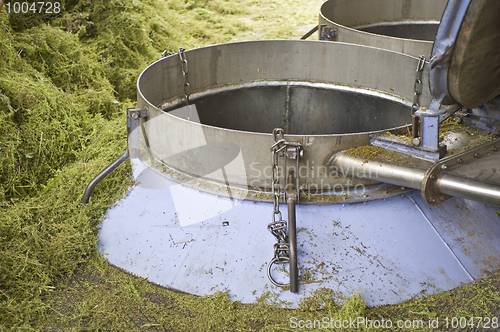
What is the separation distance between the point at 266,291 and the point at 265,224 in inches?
12.9

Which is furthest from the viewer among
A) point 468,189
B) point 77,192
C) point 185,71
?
point 185,71

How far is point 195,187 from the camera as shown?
2467 millimetres

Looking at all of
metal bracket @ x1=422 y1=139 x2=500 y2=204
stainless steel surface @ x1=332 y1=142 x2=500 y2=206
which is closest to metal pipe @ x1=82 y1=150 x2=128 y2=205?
stainless steel surface @ x1=332 y1=142 x2=500 y2=206

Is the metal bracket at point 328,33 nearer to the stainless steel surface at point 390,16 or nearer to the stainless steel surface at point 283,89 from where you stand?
the stainless steel surface at point 390,16

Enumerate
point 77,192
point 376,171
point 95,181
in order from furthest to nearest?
1. point 77,192
2. point 95,181
3. point 376,171

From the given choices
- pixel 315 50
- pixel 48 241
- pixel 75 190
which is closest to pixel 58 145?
pixel 75 190

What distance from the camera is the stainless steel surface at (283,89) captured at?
3.11 metres

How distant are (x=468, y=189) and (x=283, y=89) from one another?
2.08 meters

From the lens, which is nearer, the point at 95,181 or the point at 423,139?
the point at 423,139

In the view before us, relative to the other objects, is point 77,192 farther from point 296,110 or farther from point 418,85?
point 418,85

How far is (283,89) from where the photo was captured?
3.85 meters

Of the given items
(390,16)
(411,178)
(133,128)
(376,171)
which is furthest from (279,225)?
(390,16)

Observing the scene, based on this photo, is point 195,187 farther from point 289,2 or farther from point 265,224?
point 289,2

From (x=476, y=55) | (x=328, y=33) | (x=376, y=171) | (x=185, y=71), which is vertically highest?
(x=476, y=55)
